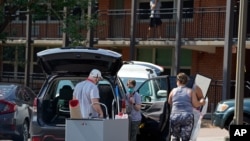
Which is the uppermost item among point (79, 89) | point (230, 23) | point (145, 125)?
point (230, 23)

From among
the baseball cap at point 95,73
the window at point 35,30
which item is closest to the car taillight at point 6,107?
the baseball cap at point 95,73

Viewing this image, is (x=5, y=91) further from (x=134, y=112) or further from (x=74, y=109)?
(x=74, y=109)

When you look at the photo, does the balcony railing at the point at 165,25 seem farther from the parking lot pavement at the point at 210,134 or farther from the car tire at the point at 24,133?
the car tire at the point at 24,133

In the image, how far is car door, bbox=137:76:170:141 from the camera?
11531 millimetres

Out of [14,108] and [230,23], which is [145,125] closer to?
[14,108]

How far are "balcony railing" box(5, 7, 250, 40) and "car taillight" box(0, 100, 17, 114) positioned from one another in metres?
8.51

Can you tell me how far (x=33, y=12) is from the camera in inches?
754

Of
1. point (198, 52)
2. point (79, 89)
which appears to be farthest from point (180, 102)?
point (198, 52)

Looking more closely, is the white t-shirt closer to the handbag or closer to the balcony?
the handbag

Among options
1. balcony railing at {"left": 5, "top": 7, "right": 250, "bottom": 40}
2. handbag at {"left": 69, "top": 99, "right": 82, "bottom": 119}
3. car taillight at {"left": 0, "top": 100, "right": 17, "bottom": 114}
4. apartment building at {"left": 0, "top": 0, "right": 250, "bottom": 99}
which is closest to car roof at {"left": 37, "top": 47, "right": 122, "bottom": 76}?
handbag at {"left": 69, "top": 99, "right": 82, "bottom": 119}

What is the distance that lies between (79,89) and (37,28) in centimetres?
1866

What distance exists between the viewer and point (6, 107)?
12961 millimetres

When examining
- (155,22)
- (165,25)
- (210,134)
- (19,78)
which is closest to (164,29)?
(165,25)

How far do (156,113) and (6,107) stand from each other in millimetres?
3345
